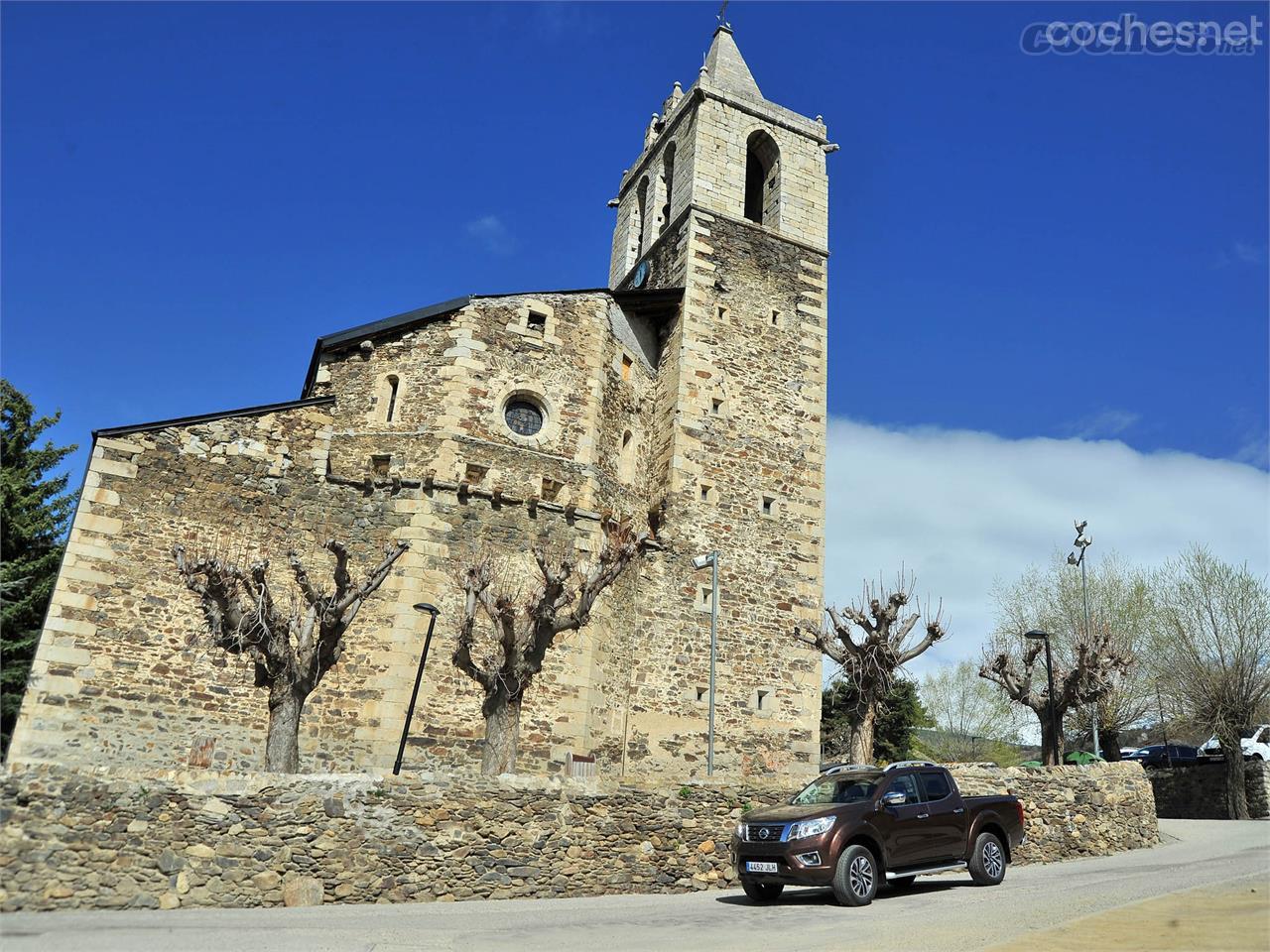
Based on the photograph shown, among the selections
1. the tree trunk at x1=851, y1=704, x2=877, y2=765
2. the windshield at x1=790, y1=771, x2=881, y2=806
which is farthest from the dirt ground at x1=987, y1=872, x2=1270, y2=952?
the tree trunk at x1=851, y1=704, x2=877, y2=765

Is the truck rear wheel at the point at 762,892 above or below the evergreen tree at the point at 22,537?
below

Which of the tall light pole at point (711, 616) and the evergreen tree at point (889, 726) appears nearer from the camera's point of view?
the tall light pole at point (711, 616)

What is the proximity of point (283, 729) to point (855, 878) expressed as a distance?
26.2 feet

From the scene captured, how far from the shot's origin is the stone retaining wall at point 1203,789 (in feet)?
79.0

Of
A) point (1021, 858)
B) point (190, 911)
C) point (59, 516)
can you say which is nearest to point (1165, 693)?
point (1021, 858)

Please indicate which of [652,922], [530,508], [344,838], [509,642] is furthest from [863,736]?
[344,838]

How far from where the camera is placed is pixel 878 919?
29.3ft

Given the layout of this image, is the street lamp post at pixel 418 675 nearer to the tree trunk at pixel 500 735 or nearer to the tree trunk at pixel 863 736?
the tree trunk at pixel 500 735

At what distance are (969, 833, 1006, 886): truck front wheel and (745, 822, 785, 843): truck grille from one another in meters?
2.86

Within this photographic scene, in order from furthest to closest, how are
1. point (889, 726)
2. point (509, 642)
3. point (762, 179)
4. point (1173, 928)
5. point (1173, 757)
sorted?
point (889, 726) → point (1173, 757) → point (762, 179) → point (509, 642) → point (1173, 928)

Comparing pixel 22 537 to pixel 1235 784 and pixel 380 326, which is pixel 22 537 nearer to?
pixel 380 326

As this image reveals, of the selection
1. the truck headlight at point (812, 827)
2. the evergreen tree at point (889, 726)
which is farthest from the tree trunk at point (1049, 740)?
the evergreen tree at point (889, 726)

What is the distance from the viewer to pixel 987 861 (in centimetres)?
1157

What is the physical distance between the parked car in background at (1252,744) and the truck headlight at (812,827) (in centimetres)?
2089
